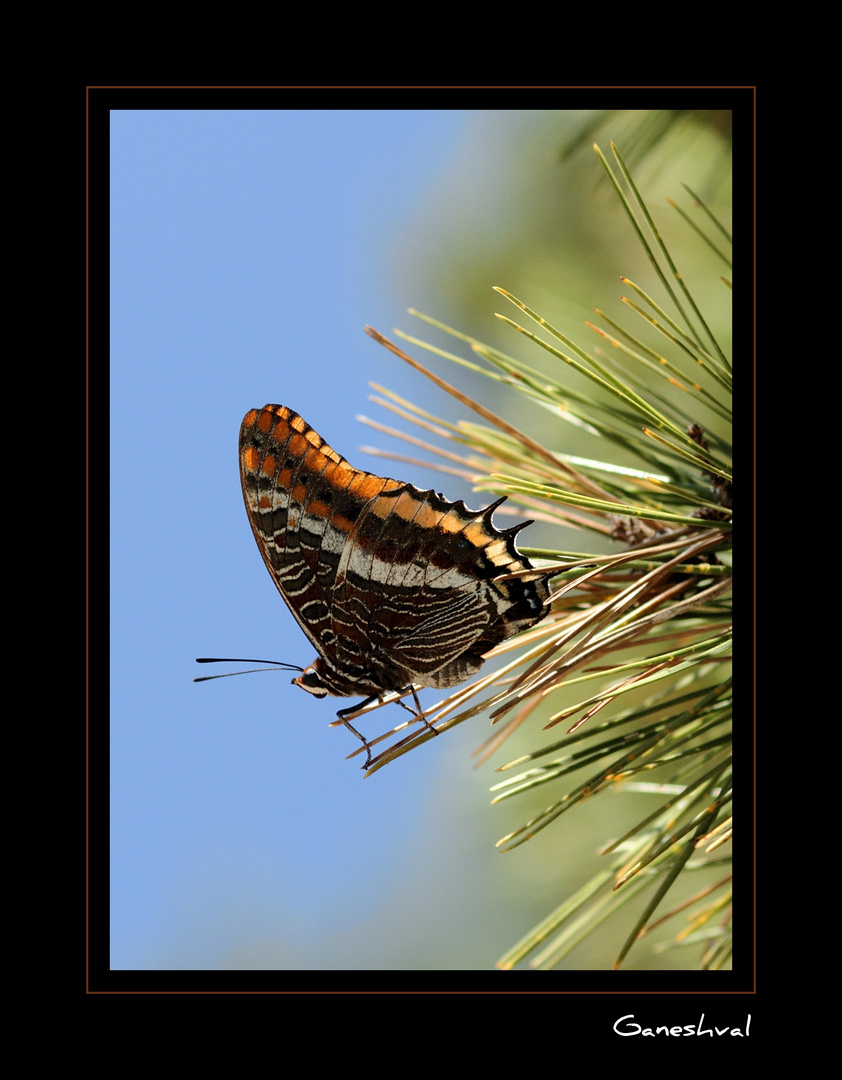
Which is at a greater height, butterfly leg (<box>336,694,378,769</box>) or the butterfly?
the butterfly

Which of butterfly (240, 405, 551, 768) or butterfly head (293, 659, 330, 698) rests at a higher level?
butterfly (240, 405, 551, 768)

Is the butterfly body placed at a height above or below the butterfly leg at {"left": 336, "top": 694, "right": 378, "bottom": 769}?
above

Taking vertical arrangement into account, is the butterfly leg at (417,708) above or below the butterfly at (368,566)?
below

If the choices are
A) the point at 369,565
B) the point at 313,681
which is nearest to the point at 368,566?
the point at 369,565

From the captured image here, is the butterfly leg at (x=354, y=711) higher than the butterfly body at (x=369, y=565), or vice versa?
the butterfly body at (x=369, y=565)

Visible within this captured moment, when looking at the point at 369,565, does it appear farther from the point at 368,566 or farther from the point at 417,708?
the point at 417,708
